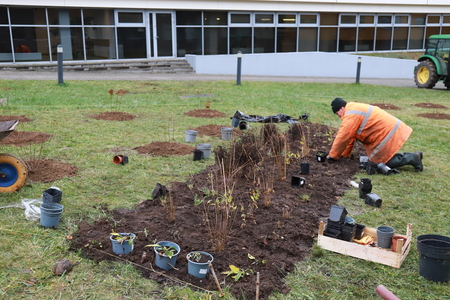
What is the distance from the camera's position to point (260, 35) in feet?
92.7

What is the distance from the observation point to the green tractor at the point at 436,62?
65.6ft

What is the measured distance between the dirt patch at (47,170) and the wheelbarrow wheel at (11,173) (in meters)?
0.48

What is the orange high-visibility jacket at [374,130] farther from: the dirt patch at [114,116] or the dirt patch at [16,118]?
the dirt patch at [16,118]

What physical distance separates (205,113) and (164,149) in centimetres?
389

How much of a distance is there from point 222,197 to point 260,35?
24.2m

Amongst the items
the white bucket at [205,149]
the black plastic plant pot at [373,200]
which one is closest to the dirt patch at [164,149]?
the white bucket at [205,149]

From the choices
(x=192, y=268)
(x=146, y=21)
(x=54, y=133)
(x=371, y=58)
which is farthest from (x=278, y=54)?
(x=192, y=268)

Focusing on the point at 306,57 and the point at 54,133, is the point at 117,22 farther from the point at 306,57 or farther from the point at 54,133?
the point at 54,133

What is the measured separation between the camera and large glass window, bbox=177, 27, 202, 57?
2638 cm

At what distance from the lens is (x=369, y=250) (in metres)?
4.23

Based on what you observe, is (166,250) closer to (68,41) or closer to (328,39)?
(68,41)

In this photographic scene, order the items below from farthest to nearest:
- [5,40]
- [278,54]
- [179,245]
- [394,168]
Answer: [278,54]
[5,40]
[394,168]
[179,245]

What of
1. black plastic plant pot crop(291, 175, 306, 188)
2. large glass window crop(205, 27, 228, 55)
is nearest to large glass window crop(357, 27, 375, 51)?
large glass window crop(205, 27, 228, 55)

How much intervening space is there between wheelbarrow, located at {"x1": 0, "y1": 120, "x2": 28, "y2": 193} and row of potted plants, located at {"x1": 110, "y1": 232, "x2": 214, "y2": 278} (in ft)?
6.17
